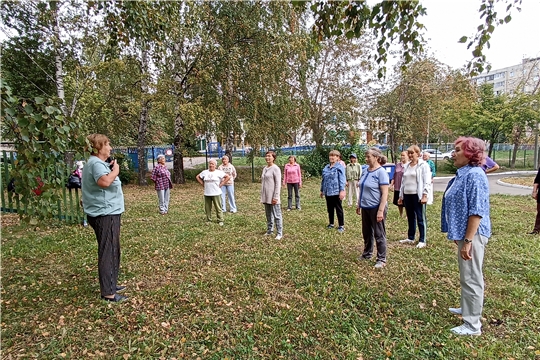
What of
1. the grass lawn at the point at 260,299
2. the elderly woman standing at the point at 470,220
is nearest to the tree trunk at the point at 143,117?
the grass lawn at the point at 260,299

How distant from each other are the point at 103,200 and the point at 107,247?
531 mm

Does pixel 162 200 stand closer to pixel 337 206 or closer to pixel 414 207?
pixel 337 206

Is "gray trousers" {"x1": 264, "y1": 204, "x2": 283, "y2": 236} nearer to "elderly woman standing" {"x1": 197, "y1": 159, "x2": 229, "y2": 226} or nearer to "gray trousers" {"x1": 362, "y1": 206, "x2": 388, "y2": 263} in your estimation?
"elderly woman standing" {"x1": 197, "y1": 159, "x2": 229, "y2": 226}

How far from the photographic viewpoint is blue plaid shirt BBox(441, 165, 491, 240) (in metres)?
2.83

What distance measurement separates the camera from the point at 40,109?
8.18 feet

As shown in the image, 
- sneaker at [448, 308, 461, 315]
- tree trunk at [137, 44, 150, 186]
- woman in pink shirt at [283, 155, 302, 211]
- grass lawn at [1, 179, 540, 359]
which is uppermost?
tree trunk at [137, 44, 150, 186]

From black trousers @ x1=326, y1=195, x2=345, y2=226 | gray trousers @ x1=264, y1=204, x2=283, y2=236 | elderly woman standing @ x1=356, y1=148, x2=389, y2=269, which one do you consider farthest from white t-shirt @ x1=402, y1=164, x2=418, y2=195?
gray trousers @ x1=264, y1=204, x2=283, y2=236

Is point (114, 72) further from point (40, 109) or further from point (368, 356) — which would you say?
point (368, 356)

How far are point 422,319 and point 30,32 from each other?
1672 centimetres

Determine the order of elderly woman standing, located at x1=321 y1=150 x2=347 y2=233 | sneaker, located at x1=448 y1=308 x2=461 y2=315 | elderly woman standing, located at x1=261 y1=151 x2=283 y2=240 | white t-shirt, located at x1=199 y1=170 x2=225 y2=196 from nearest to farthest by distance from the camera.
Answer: sneaker, located at x1=448 y1=308 x2=461 y2=315
elderly woman standing, located at x1=261 y1=151 x2=283 y2=240
elderly woman standing, located at x1=321 y1=150 x2=347 y2=233
white t-shirt, located at x1=199 y1=170 x2=225 y2=196

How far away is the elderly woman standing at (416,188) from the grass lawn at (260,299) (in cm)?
56

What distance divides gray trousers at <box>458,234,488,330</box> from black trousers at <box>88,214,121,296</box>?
3.56 meters

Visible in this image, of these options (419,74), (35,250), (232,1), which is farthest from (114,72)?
(419,74)

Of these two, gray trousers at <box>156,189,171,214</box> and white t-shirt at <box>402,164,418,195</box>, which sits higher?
white t-shirt at <box>402,164,418,195</box>
